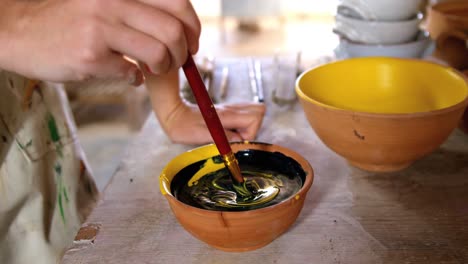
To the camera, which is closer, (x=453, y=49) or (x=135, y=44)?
(x=135, y=44)

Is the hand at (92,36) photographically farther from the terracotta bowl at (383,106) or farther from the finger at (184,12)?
the terracotta bowl at (383,106)

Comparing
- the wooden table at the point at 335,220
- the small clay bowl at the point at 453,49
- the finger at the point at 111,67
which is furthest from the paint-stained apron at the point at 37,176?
the small clay bowl at the point at 453,49

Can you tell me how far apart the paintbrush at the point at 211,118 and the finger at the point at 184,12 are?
0.03 m

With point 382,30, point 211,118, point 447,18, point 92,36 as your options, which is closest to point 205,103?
point 211,118

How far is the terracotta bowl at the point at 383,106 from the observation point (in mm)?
533

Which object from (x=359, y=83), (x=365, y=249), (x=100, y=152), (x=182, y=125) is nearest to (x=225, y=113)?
(x=182, y=125)

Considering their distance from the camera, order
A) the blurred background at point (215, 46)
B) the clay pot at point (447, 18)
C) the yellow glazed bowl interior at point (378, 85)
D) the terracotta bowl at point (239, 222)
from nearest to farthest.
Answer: the terracotta bowl at point (239, 222), the yellow glazed bowl interior at point (378, 85), the clay pot at point (447, 18), the blurred background at point (215, 46)

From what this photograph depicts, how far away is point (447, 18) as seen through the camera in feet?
2.97

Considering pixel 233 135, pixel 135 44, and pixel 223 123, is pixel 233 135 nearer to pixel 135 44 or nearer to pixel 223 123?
pixel 223 123

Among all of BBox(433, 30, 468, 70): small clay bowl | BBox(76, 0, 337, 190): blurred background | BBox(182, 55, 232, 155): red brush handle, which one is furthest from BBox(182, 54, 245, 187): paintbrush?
BBox(76, 0, 337, 190): blurred background

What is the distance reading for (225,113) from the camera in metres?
0.72

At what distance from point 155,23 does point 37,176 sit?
392 mm

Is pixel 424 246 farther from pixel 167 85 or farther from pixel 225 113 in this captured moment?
pixel 167 85

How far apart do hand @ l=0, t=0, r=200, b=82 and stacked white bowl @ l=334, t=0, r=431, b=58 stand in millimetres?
431
